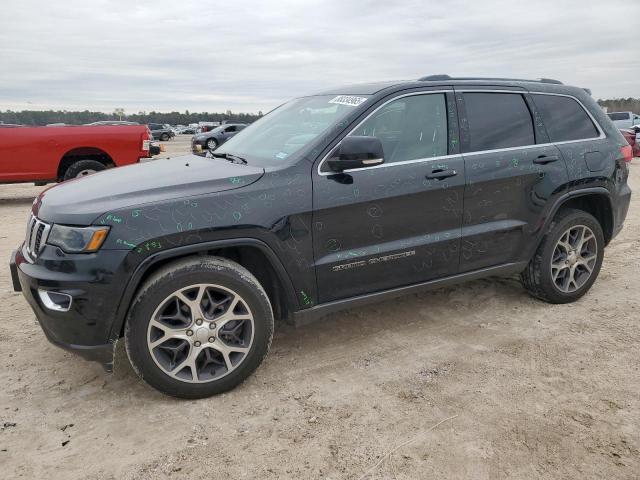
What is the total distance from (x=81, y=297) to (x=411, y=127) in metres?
2.33

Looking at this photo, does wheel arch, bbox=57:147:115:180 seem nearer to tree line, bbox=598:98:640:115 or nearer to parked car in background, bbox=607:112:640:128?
parked car in background, bbox=607:112:640:128

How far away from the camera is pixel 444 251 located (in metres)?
3.63

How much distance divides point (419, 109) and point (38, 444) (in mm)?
3042

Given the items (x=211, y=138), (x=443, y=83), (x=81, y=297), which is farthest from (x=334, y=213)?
(x=211, y=138)

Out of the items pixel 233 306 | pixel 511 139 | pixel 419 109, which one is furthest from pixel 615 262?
pixel 233 306

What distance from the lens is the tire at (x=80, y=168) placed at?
9.23 m

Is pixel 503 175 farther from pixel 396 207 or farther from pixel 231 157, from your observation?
pixel 231 157

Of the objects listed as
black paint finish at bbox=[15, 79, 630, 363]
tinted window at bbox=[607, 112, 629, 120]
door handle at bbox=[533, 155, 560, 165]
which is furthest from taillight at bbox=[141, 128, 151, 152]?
tinted window at bbox=[607, 112, 629, 120]

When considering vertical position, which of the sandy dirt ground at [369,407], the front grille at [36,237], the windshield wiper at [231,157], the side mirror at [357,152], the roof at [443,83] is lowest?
the sandy dirt ground at [369,407]

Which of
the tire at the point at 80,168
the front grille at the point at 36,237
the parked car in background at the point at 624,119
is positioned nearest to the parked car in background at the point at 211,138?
the tire at the point at 80,168

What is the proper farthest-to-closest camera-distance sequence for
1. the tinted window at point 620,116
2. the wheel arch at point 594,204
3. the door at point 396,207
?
the tinted window at point 620,116 < the wheel arch at point 594,204 < the door at point 396,207

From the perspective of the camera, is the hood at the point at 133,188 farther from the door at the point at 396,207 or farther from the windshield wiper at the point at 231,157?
the door at the point at 396,207

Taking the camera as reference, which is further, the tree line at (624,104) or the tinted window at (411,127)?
the tree line at (624,104)

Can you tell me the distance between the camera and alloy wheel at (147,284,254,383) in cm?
289
